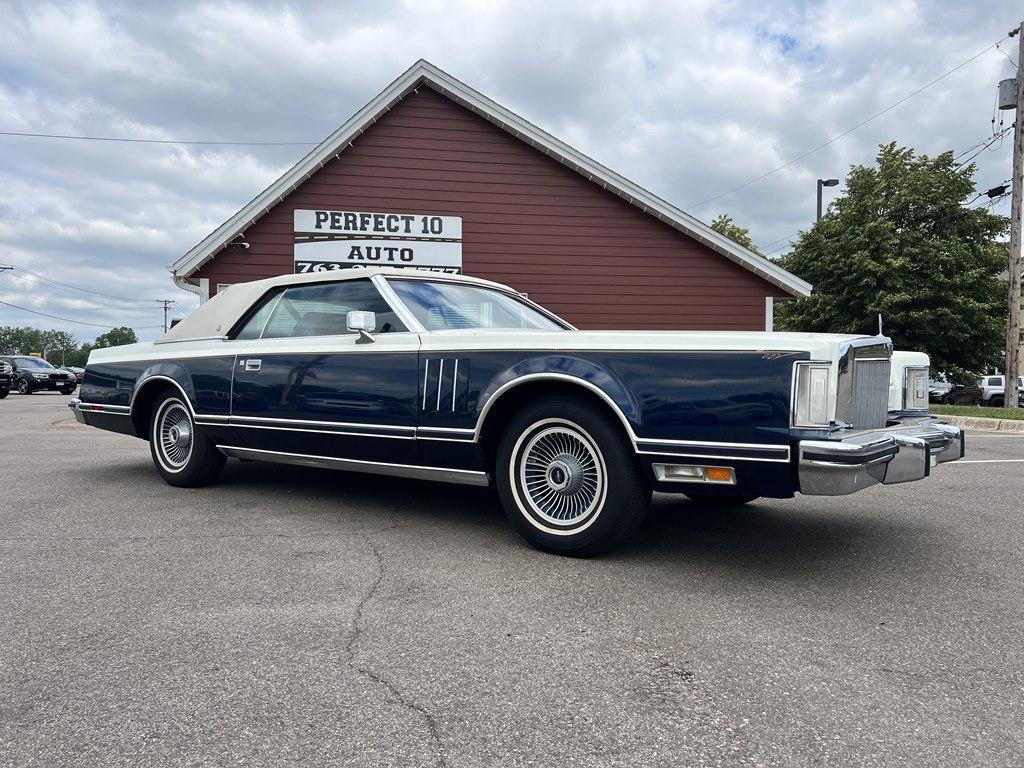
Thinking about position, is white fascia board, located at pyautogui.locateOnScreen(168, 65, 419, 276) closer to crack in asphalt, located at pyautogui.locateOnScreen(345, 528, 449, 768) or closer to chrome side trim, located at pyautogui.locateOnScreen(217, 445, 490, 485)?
Result: chrome side trim, located at pyautogui.locateOnScreen(217, 445, 490, 485)

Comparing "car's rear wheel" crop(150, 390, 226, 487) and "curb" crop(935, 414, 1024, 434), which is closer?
"car's rear wheel" crop(150, 390, 226, 487)

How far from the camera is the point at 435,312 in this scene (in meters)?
4.52

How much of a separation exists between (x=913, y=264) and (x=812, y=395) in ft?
73.8

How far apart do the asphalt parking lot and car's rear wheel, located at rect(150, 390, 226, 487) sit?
26.9 inches

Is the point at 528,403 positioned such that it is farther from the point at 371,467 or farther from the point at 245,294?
the point at 245,294

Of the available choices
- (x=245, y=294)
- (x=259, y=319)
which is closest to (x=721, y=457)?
(x=259, y=319)

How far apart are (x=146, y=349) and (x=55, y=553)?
7.91ft

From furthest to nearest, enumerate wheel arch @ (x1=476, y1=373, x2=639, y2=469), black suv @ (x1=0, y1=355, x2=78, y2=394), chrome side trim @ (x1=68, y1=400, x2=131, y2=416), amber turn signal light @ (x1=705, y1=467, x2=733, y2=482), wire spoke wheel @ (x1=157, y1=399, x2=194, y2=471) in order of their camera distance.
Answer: black suv @ (x1=0, y1=355, x2=78, y2=394) < chrome side trim @ (x1=68, y1=400, x2=131, y2=416) < wire spoke wheel @ (x1=157, y1=399, x2=194, y2=471) < wheel arch @ (x1=476, y1=373, x2=639, y2=469) < amber turn signal light @ (x1=705, y1=467, x2=733, y2=482)

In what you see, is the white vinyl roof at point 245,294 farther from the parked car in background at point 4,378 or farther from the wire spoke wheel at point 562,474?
the parked car in background at point 4,378

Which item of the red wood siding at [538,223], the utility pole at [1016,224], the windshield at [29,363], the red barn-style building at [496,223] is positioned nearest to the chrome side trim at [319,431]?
the red barn-style building at [496,223]

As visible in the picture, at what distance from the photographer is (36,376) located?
27.2m

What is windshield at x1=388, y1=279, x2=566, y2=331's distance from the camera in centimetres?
448

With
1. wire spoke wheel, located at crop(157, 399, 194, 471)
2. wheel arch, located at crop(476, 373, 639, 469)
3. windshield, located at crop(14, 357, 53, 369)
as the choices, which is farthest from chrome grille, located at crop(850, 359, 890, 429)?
windshield, located at crop(14, 357, 53, 369)

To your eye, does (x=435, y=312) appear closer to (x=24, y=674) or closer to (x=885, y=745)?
(x=24, y=674)
